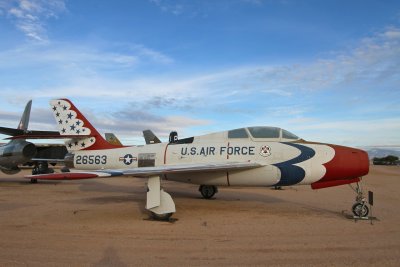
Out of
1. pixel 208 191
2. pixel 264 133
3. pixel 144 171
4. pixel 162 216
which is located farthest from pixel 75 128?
pixel 264 133

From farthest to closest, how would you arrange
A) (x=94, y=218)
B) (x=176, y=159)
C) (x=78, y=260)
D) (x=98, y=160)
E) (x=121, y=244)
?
1. (x=98, y=160)
2. (x=176, y=159)
3. (x=94, y=218)
4. (x=121, y=244)
5. (x=78, y=260)

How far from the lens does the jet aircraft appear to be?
8.73 meters

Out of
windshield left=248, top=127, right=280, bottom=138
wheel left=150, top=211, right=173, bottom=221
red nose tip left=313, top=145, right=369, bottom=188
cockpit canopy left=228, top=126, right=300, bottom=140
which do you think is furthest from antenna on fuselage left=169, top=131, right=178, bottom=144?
red nose tip left=313, top=145, right=369, bottom=188

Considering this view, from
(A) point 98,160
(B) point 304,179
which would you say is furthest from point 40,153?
(B) point 304,179

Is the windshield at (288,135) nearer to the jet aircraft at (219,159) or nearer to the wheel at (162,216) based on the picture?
the jet aircraft at (219,159)

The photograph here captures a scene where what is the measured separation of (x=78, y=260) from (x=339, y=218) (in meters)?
6.62

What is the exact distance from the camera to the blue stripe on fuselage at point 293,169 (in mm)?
9305

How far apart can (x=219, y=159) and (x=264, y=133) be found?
5.14 feet

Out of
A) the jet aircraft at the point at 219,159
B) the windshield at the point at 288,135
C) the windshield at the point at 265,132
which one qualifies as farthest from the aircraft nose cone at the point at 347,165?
the windshield at the point at 265,132

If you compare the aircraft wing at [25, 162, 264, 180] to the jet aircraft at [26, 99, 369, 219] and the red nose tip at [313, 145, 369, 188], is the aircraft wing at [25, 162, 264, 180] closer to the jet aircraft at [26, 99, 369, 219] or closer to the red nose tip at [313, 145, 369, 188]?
the jet aircraft at [26, 99, 369, 219]

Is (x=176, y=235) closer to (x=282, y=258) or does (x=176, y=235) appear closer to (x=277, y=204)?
(x=282, y=258)

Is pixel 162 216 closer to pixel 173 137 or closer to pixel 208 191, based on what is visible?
pixel 173 137

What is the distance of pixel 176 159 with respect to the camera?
1034cm

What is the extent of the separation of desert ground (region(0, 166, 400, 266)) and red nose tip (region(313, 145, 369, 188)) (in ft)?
3.31
